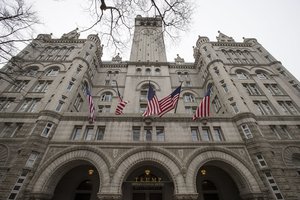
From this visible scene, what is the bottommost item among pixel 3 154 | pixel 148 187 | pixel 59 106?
pixel 148 187

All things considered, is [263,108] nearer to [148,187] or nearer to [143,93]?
[143,93]

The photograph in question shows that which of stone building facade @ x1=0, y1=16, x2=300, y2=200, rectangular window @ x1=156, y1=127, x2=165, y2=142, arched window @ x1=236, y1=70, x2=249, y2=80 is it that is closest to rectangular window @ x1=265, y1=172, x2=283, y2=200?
stone building facade @ x1=0, y1=16, x2=300, y2=200

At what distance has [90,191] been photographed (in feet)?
66.3

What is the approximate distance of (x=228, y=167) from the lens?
1838 cm

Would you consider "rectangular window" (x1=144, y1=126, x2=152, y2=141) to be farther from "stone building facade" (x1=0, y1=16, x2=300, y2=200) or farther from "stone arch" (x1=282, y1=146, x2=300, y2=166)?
"stone arch" (x1=282, y1=146, x2=300, y2=166)

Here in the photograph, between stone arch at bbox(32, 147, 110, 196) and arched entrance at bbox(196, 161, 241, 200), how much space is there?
11.5 m

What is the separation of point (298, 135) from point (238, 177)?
10.6 metres

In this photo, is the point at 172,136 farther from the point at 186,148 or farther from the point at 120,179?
the point at 120,179

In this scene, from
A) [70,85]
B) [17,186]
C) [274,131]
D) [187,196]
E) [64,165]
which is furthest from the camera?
[70,85]

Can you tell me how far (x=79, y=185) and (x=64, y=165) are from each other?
Answer: 492cm

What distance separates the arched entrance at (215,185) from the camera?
19.9m

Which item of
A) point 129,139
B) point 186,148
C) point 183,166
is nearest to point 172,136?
point 186,148

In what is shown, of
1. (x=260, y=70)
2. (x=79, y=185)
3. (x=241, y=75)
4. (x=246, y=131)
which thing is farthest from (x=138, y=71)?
(x=260, y=70)

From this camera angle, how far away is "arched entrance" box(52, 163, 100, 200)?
64.5 feet
